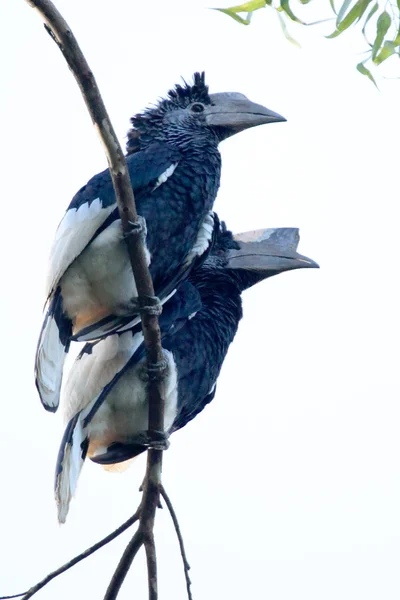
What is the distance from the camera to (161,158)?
13.9 ft

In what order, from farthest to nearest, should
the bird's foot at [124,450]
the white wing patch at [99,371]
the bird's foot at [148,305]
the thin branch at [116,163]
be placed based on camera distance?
the bird's foot at [124,450], the white wing patch at [99,371], the bird's foot at [148,305], the thin branch at [116,163]

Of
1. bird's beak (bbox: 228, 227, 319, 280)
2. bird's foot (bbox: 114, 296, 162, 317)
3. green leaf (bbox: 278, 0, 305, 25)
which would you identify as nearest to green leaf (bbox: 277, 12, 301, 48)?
green leaf (bbox: 278, 0, 305, 25)

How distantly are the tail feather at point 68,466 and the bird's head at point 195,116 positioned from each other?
1.39 metres

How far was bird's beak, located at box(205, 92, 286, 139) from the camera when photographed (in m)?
4.75

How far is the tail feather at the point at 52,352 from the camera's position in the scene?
146 inches

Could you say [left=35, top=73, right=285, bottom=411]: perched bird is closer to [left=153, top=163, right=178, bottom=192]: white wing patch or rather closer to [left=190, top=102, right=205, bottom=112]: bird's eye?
[left=153, top=163, right=178, bottom=192]: white wing patch

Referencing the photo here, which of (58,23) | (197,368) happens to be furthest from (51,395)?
(58,23)

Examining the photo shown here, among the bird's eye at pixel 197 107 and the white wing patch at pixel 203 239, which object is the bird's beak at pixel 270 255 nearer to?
the white wing patch at pixel 203 239

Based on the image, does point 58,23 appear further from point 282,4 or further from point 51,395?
point 51,395

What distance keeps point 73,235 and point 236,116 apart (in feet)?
4.37

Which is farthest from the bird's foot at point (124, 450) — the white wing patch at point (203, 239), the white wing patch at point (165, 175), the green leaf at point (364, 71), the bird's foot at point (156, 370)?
the green leaf at point (364, 71)

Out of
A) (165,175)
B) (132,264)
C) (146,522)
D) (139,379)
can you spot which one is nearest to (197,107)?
(165,175)

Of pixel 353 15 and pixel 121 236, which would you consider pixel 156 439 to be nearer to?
pixel 121 236

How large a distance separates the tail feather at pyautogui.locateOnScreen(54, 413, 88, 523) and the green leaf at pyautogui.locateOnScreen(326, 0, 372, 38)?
207cm
